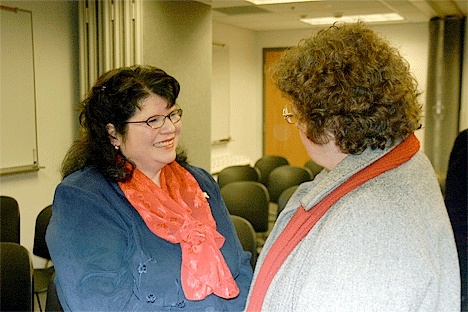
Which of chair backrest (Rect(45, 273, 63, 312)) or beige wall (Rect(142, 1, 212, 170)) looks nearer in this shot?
chair backrest (Rect(45, 273, 63, 312))

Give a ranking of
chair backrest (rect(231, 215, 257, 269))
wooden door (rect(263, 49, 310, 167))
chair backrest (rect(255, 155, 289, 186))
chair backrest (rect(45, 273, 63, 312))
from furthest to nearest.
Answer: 1. wooden door (rect(263, 49, 310, 167))
2. chair backrest (rect(255, 155, 289, 186))
3. chair backrest (rect(231, 215, 257, 269))
4. chair backrest (rect(45, 273, 63, 312))

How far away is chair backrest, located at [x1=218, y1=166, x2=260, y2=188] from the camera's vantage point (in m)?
4.62

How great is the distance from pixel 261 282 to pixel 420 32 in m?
6.10

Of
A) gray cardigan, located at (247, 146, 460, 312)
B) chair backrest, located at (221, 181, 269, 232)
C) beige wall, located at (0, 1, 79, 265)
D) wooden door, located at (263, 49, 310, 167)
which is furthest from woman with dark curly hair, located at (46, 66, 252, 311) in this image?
wooden door, located at (263, 49, 310, 167)

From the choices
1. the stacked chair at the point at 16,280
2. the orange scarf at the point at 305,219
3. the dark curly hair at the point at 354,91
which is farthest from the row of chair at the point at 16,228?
the dark curly hair at the point at 354,91

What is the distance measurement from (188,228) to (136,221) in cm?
18

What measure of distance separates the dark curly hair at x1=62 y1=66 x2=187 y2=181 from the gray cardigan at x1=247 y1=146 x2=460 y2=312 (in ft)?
2.85

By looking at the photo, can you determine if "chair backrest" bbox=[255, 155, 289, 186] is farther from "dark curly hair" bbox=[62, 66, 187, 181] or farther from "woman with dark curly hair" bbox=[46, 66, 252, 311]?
"dark curly hair" bbox=[62, 66, 187, 181]

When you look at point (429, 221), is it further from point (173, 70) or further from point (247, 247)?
point (173, 70)

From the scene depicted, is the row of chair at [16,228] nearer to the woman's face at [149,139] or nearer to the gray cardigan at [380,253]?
the woman's face at [149,139]

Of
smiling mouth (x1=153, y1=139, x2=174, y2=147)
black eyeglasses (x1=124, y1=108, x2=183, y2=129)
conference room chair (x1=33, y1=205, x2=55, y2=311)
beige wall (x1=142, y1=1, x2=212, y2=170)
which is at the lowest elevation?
conference room chair (x1=33, y1=205, x2=55, y2=311)

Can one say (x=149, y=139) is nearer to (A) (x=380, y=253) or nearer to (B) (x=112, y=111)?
(B) (x=112, y=111)

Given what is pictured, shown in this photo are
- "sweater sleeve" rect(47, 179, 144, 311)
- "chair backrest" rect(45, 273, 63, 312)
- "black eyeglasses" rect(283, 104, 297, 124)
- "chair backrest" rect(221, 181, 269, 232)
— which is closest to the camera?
"black eyeglasses" rect(283, 104, 297, 124)

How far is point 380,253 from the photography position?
88cm
